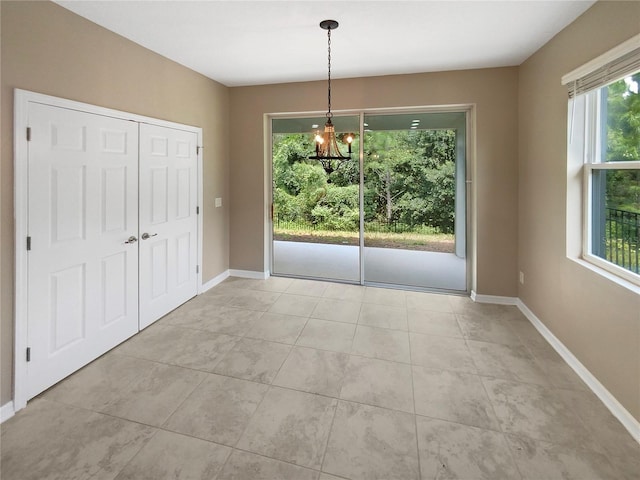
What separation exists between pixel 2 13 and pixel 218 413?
2.80 metres

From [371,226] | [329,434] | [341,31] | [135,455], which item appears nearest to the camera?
[135,455]

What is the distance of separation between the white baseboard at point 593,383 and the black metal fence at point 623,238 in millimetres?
811

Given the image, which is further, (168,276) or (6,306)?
(168,276)

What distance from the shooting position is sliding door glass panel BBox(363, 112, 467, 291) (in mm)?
4117

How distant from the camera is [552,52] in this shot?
2887 millimetres

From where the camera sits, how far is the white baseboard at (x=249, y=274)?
478cm

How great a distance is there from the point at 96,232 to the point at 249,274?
2399mm

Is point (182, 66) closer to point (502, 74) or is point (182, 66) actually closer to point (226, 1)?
point (226, 1)

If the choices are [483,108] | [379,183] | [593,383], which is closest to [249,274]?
[379,183]

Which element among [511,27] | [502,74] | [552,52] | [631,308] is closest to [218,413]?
[631,308]

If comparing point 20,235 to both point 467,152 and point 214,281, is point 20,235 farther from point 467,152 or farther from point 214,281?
point 467,152

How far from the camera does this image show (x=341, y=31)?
2836 millimetres

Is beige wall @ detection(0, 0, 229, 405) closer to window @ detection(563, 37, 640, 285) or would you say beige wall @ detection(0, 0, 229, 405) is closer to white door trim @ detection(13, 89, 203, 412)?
white door trim @ detection(13, 89, 203, 412)

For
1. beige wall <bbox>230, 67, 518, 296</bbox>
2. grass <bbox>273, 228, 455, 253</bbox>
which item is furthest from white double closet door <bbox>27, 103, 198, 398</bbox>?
beige wall <bbox>230, 67, 518, 296</bbox>
